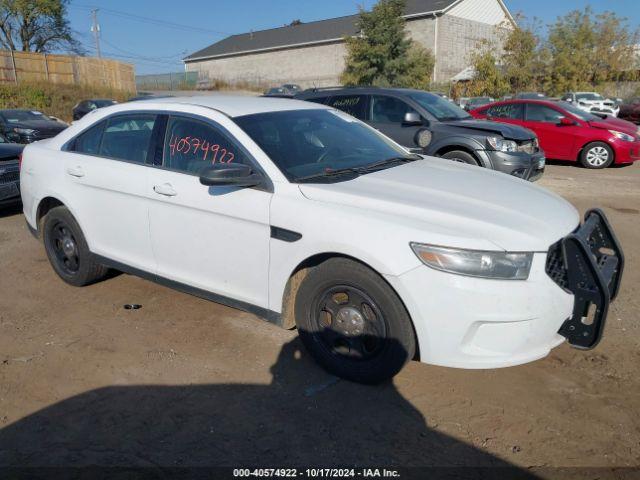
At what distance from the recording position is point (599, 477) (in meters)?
2.60

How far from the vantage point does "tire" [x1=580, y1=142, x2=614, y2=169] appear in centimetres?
1219

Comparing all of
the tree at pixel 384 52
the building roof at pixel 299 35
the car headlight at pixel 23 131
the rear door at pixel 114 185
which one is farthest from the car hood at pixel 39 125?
the building roof at pixel 299 35

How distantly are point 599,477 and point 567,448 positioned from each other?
0.22m

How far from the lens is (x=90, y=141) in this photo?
15.4 feet

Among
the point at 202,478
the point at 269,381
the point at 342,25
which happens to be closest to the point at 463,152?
the point at 269,381

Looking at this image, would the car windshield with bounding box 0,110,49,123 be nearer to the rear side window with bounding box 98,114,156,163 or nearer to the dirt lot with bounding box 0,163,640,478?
the rear side window with bounding box 98,114,156,163

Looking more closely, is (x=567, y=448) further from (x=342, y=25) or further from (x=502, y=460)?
(x=342, y=25)

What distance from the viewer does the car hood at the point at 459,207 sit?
9.59 feet

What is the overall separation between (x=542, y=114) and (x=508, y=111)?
838mm

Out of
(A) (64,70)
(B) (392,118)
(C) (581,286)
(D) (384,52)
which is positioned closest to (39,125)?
(B) (392,118)

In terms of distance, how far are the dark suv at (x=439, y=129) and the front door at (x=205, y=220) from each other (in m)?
4.89

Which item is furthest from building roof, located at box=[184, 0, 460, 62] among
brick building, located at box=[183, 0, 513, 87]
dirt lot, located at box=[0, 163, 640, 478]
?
dirt lot, located at box=[0, 163, 640, 478]

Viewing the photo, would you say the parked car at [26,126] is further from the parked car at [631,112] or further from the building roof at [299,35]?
the building roof at [299,35]

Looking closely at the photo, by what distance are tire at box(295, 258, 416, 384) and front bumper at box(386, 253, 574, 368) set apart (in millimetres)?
111
